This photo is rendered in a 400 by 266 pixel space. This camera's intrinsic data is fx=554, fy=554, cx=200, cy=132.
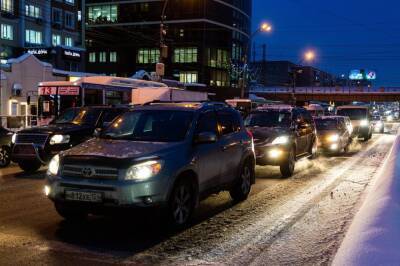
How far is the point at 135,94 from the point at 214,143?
19.7 metres

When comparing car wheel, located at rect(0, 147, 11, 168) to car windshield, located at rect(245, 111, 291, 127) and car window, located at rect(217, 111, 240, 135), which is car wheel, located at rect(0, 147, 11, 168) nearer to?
car windshield, located at rect(245, 111, 291, 127)

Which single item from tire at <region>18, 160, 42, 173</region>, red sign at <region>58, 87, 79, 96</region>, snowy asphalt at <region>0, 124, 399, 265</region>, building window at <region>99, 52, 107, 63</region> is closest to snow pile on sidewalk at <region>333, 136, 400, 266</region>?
snowy asphalt at <region>0, 124, 399, 265</region>

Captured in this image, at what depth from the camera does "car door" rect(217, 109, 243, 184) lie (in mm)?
9742

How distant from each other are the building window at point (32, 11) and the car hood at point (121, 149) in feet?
189

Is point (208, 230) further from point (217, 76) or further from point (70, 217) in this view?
point (217, 76)

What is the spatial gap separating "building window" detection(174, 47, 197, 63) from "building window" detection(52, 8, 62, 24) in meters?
28.8

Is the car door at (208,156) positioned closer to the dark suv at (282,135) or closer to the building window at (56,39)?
the dark suv at (282,135)

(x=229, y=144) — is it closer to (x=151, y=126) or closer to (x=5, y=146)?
(x=151, y=126)

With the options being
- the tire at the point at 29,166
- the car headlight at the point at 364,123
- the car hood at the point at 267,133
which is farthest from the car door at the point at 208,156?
the car headlight at the point at 364,123

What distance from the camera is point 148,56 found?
95.2 metres

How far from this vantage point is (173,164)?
7.78m

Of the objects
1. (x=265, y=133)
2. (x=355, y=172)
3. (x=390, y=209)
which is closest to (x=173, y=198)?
(x=390, y=209)

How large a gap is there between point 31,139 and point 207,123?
663 cm

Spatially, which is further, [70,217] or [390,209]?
[70,217]
